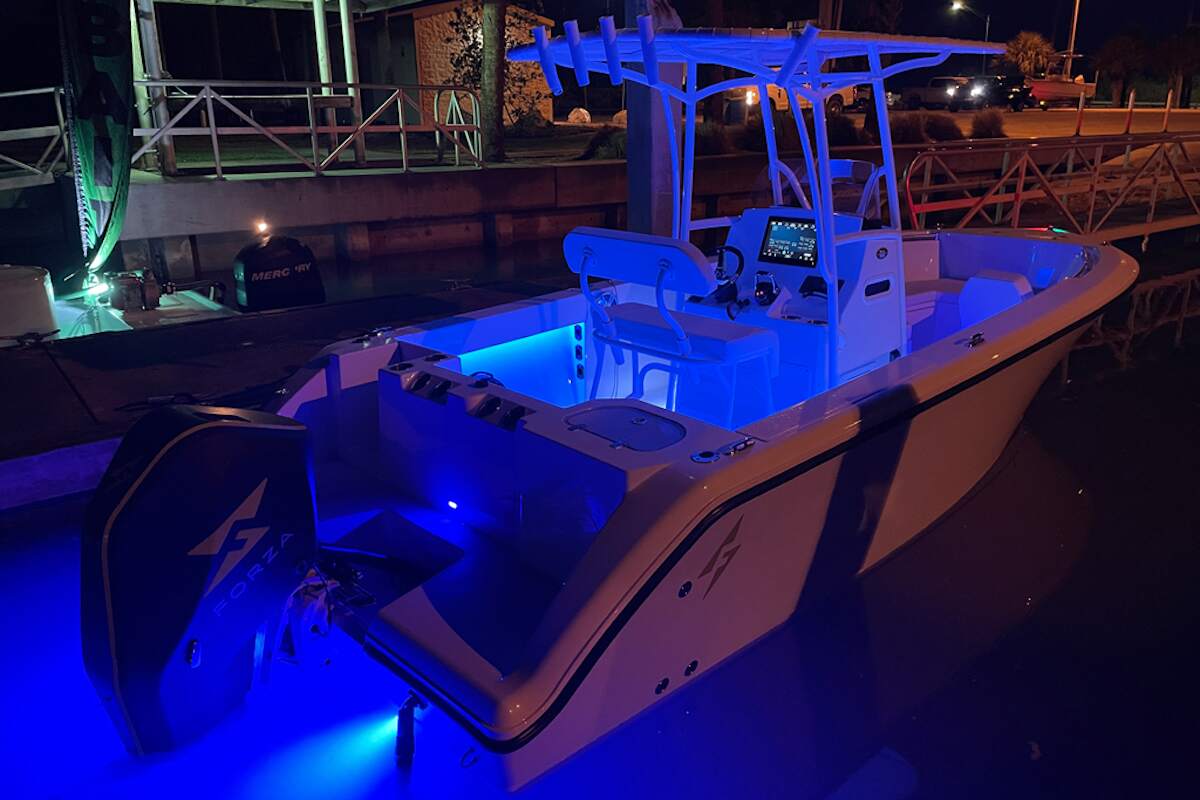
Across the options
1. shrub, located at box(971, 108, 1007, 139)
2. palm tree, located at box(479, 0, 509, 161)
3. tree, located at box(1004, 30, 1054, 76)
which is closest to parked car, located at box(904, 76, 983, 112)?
shrub, located at box(971, 108, 1007, 139)

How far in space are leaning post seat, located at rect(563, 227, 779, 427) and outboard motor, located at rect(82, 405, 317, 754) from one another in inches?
56.3

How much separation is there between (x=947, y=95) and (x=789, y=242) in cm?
2878

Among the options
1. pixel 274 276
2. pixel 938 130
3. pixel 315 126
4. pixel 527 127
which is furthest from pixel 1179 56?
pixel 274 276

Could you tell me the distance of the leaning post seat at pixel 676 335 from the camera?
3.13 meters

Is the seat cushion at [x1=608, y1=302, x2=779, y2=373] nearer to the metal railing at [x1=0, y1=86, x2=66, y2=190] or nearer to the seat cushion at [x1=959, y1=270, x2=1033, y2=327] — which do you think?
the seat cushion at [x1=959, y1=270, x2=1033, y2=327]

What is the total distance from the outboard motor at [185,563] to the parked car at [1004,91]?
30.8 m

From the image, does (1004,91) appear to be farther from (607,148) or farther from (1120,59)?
(607,148)

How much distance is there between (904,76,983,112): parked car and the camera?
1122 inches

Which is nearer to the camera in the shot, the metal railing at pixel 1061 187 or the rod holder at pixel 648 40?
the rod holder at pixel 648 40

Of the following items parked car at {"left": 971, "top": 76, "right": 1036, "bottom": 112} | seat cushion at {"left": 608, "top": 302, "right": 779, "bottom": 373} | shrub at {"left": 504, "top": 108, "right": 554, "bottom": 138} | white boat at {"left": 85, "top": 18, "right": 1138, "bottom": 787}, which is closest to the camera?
white boat at {"left": 85, "top": 18, "right": 1138, "bottom": 787}

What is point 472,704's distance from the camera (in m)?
1.94

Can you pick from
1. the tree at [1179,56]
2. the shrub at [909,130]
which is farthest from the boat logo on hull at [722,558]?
the tree at [1179,56]

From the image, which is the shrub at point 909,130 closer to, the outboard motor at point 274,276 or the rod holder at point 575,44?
the outboard motor at point 274,276

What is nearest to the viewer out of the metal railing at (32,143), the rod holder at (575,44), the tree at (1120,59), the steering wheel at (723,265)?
the rod holder at (575,44)
